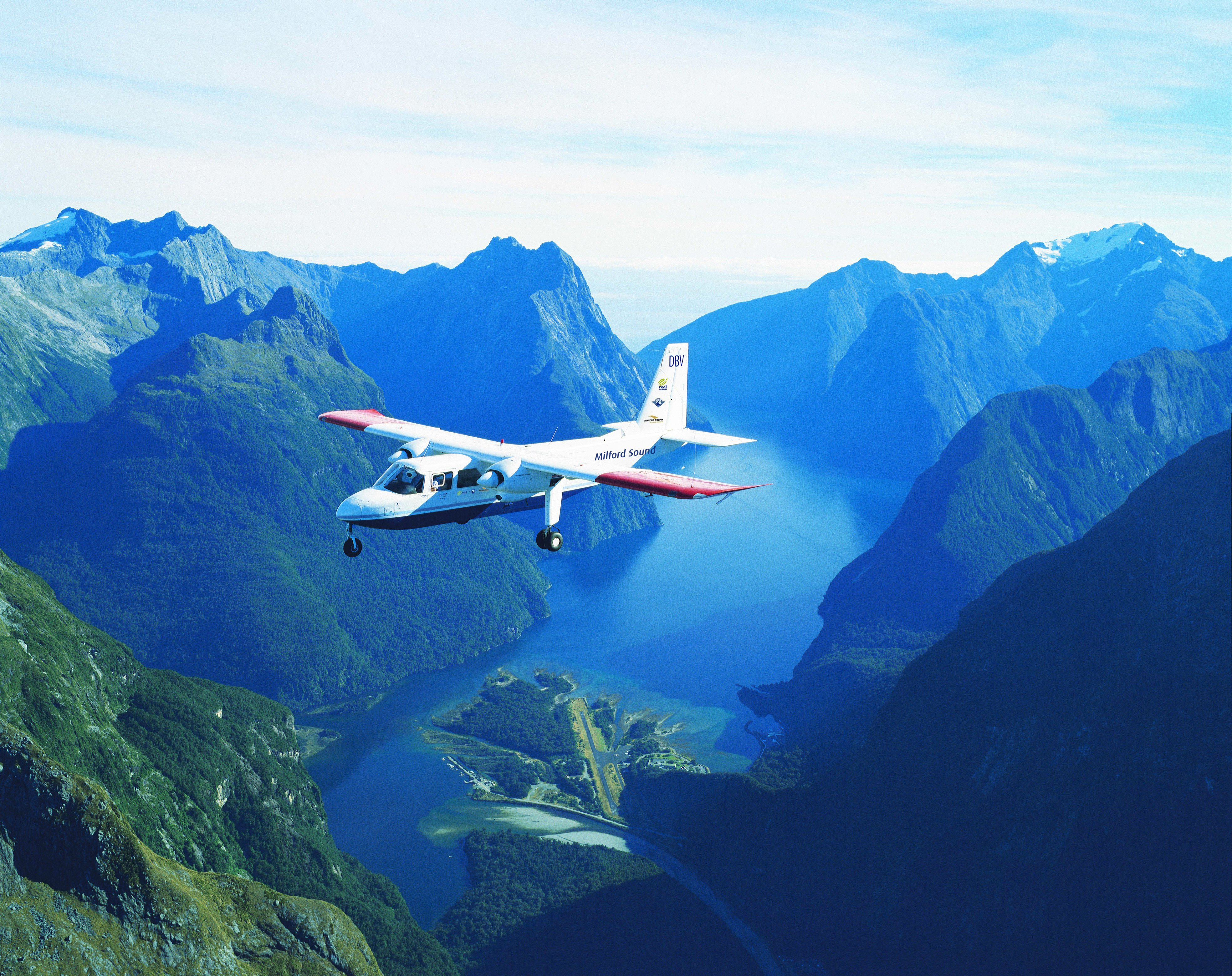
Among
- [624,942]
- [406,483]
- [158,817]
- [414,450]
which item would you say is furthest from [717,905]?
[406,483]

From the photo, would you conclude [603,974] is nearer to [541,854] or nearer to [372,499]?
[541,854]

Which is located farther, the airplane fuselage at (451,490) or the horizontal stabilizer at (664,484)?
the airplane fuselage at (451,490)

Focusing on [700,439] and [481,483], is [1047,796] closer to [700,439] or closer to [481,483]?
[700,439]

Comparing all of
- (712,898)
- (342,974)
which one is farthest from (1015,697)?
(342,974)

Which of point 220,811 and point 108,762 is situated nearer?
point 108,762

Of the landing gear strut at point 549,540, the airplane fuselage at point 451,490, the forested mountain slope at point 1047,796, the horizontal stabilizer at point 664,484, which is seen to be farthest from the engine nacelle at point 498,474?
the forested mountain slope at point 1047,796

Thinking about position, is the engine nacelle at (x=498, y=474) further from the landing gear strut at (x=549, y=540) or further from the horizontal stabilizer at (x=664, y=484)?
the horizontal stabilizer at (x=664, y=484)
